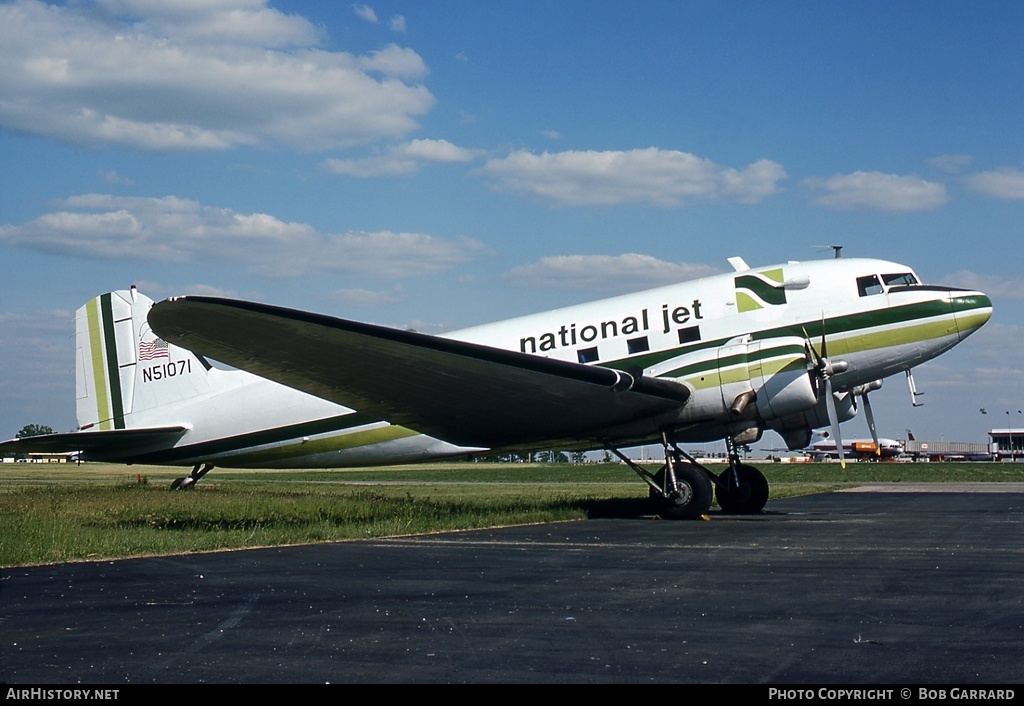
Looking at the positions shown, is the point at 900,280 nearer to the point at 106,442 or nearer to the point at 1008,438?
the point at 106,442

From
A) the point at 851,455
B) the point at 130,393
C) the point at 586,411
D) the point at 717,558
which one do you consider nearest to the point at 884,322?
the point at 586,411

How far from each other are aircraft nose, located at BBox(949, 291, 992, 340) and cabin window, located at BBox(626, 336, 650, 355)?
5836 mm

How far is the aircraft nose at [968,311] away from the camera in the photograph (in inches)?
737

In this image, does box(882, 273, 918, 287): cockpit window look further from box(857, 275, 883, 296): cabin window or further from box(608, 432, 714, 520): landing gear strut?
box(608, 432, 714, 520): landing gear strut

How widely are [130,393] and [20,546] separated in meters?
8.21

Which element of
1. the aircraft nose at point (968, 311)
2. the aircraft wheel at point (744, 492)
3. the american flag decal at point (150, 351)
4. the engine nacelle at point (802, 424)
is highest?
the american flag decal at point (150, 351)

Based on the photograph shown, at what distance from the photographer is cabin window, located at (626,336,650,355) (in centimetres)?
1942

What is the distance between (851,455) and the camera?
406ft

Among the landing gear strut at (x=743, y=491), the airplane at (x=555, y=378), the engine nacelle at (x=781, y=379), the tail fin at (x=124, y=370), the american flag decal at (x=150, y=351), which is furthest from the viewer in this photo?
the american flag decal at (x=150, y=351)

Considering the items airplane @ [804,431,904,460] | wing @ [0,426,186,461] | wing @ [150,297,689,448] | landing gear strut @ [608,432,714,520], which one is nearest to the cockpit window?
wing @ [150,297,689,448]

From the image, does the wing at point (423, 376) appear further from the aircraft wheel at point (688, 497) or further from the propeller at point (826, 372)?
the propeller at point (826, 372)

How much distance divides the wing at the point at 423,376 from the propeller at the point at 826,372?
8.13ft

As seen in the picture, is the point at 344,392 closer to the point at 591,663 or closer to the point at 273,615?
the point at 273,615

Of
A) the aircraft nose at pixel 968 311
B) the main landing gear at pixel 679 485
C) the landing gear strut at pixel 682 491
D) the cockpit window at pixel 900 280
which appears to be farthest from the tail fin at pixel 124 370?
the aircraft nose at pixel 968 311
